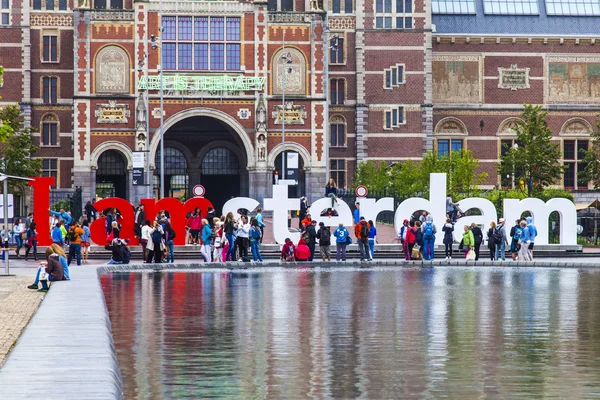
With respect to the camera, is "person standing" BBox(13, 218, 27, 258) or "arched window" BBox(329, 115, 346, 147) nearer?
"person standing" BBox(13, 218, 27, 258)

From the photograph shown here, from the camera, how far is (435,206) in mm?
39406

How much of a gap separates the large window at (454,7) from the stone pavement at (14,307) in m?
45.7

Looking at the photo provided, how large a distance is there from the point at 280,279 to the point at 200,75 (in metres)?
33.3

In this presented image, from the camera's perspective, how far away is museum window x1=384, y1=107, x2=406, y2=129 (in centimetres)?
6562

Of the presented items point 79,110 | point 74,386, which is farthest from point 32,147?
point 74,386

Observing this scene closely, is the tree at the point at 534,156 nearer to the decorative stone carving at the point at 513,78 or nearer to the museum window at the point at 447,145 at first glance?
the decorative stone carving at the point at 513,78

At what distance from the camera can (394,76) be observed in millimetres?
65438

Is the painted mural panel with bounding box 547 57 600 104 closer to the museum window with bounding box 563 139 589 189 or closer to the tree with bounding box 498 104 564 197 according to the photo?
the museum window with bounding box 563 139 589 189

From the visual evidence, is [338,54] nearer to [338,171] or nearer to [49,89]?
[338,171]

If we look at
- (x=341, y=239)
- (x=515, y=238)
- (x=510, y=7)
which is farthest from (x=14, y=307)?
(x=510, y=7)

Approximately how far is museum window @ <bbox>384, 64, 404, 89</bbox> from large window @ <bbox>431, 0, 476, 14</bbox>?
271 inches

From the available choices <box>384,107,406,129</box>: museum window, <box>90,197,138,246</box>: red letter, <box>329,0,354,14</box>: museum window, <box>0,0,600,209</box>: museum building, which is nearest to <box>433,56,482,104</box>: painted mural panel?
<box>0,0,600,209</box>: museum building

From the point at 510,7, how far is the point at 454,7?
3.16 metres

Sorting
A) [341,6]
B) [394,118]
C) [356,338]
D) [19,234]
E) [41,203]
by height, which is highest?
[341,6]
